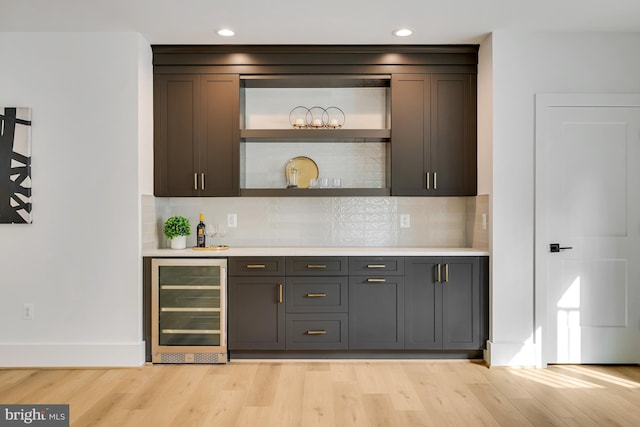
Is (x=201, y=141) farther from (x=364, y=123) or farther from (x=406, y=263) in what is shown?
(x=406, y=263)

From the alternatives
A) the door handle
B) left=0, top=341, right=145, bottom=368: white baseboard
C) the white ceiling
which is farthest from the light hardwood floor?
the white ceiling

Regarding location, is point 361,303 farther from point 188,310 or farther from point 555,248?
point 555,248

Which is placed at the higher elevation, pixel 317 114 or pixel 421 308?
pixel 317 114

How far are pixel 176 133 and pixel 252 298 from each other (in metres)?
1.51

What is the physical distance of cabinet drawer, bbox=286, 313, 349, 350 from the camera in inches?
151

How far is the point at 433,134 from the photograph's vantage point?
4059mm

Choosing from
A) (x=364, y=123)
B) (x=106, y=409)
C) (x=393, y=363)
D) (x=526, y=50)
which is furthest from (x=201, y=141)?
(x=526, y=50)

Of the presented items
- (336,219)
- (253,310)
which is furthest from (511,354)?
(253,310)

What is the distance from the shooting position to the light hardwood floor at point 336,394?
9.18ft

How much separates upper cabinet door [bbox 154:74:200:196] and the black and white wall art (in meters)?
0.94

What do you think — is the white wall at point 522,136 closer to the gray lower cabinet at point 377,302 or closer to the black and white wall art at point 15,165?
the gray lower cabinet at point 377,302

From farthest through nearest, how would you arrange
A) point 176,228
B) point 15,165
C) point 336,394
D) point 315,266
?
point 176,228, point 315,266, point 15,165, point 336,394

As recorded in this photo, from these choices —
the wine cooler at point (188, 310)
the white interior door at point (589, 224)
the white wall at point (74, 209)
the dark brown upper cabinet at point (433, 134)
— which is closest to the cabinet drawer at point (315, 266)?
the wine cooler at point (188, 310)

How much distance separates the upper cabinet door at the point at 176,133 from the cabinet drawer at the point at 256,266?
29.7 inches
